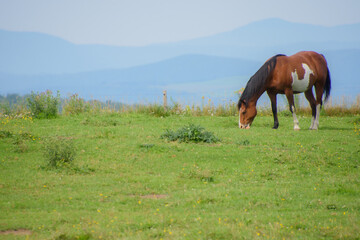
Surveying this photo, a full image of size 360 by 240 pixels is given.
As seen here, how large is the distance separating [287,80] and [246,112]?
1941 mm

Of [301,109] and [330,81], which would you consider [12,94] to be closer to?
[301,109]

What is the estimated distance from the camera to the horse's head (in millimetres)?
17422

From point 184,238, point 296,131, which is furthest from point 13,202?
point 296,131

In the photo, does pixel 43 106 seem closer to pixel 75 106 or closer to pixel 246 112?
pixel 75 106

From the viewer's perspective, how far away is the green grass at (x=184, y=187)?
22.6ft

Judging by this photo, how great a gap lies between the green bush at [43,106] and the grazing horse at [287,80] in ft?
28.6

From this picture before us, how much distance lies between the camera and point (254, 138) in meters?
15.0

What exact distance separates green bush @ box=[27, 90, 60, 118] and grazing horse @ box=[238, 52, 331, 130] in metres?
8.70

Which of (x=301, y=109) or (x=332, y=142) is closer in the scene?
(x=332, y=142)

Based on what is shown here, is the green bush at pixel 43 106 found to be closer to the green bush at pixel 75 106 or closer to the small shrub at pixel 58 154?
the green bush at pixel 75 106

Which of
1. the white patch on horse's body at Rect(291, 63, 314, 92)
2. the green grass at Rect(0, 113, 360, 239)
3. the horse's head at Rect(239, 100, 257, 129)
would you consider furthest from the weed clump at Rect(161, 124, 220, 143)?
the white patch on horse's body at Rect(291, 63, 314, 92)

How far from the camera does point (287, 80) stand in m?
16.9

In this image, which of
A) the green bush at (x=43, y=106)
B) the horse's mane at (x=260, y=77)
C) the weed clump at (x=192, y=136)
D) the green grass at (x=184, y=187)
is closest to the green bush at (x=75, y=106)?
the green bush at (x=43, y=106)

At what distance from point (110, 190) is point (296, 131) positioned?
9.49m
